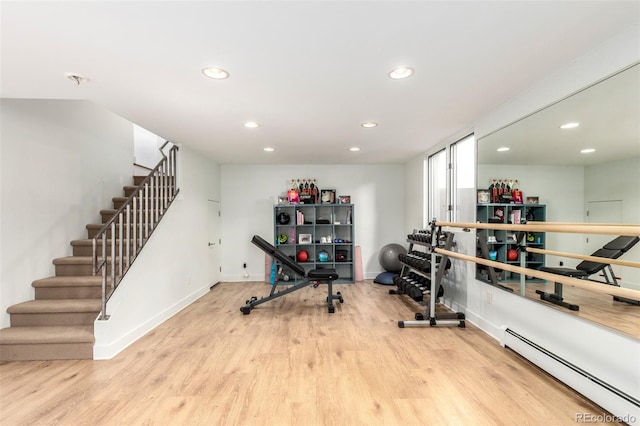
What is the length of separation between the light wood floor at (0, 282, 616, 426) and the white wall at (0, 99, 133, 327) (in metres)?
1.04

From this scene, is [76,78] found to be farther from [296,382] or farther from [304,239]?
[304,239]

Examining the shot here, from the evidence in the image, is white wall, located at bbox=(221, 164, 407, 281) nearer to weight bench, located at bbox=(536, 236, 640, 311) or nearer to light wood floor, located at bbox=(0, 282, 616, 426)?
light wood floor, located at bbox=(0, 282, 616, 426)

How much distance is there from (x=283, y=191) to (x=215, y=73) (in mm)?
3850

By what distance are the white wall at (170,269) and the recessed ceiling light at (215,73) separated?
7.45 ft

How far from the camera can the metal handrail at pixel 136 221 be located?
279cm

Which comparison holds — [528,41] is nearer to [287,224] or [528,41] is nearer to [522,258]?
[522,258]

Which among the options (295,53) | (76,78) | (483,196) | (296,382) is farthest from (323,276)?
(76,78)

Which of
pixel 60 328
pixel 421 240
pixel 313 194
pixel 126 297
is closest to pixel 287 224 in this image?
pixel 313 194

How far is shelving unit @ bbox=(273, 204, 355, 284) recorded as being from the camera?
5.59 meters

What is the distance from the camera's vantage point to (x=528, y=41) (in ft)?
5.77

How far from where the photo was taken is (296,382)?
85.4 inches

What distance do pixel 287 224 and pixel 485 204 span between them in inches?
141

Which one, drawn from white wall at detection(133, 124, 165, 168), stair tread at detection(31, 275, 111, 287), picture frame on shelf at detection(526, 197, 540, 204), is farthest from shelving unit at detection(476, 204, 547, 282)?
white wall at detection(133, 124, 165, 168)

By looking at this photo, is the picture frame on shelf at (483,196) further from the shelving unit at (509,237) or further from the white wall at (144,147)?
the white wall at (144,147)
